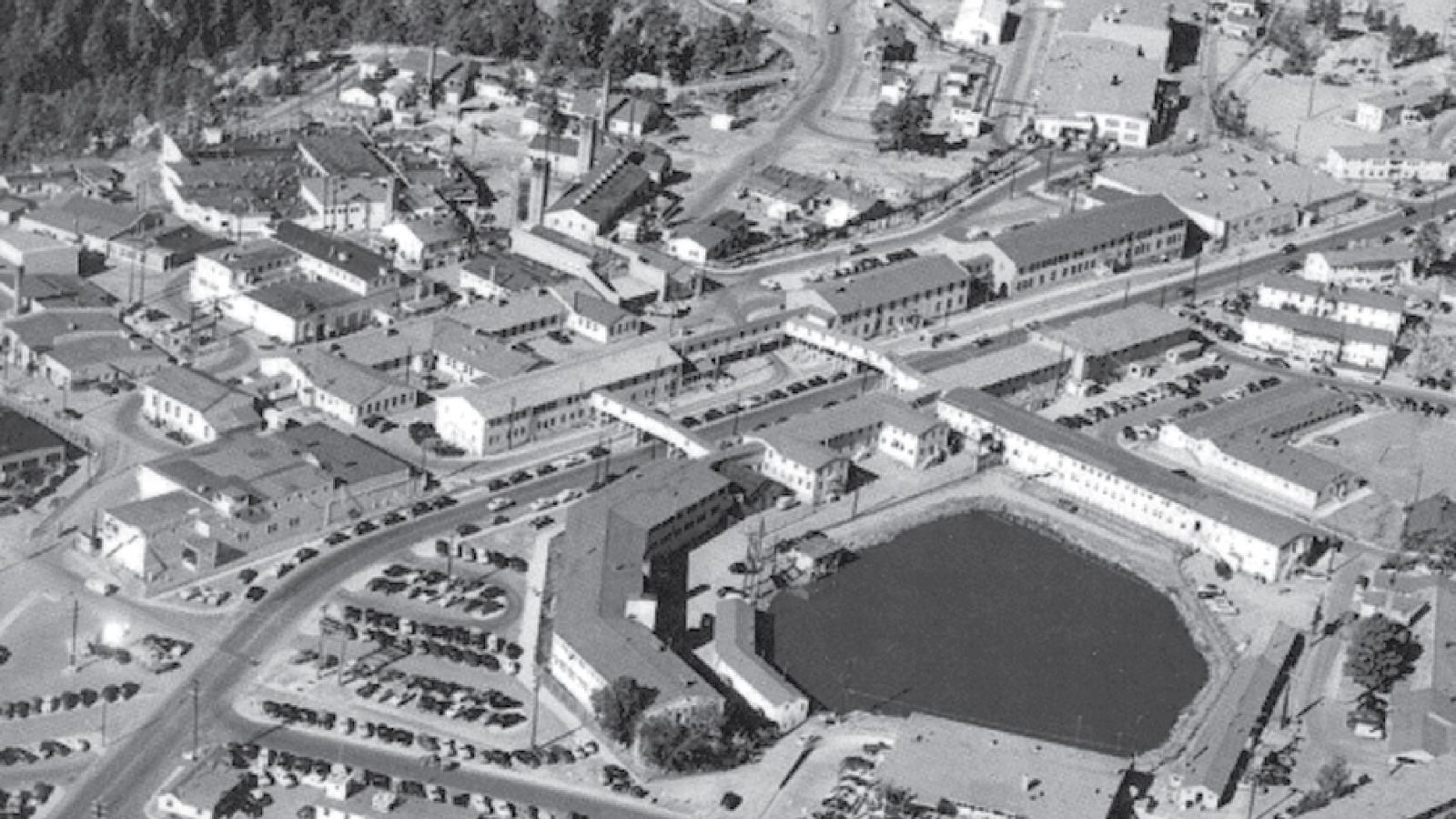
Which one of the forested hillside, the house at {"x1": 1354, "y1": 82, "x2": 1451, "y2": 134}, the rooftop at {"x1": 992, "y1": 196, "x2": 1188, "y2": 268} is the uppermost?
the house at {"x1": 1354, "y1": 82, "x2": 1451, "y2": 134}

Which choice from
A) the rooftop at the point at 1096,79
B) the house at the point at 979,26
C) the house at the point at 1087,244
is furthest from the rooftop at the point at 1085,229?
the house at the point at 979,26

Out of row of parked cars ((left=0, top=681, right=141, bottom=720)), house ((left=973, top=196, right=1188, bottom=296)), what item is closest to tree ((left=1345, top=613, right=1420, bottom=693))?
house ((left=973, top=196, right=1188, bottom=296))

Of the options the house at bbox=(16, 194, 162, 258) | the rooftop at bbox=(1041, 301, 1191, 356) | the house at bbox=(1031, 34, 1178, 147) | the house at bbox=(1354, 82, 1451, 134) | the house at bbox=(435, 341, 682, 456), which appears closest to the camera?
the house at bbox=(435, 341, 682, 456)

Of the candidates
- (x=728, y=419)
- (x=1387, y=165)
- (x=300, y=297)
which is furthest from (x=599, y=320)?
(x=1387, y=165)

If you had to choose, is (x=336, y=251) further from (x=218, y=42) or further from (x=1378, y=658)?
(x=1378, y=658)

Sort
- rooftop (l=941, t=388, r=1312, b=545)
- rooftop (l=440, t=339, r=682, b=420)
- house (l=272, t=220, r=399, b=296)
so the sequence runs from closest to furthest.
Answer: rooftop (l=941, t=388, r=1312, b=545) → rooftop (l=440, t=339, r=682, b=420) → house (l=272, t=220, r=399, b=296)

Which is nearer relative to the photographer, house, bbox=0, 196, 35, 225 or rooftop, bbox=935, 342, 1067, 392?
rooftop, bbox=935, 342, 1067, 392

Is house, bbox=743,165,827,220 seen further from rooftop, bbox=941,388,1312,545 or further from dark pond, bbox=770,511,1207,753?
dark pond, bbox=770,511,1207,753
